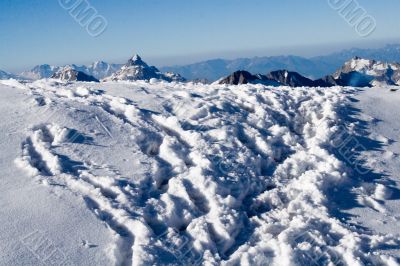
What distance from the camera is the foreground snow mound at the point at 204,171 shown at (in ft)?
31.6

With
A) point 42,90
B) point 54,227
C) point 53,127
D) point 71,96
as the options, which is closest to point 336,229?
point 54,227

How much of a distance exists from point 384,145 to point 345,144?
4.23 ft

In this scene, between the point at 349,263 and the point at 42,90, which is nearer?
the point at 349,263

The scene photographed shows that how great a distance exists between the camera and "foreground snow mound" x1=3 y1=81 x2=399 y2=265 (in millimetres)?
9641

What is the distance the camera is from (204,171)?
12.0 metres

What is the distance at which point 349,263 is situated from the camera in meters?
9.20

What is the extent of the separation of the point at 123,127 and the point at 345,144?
715 cm

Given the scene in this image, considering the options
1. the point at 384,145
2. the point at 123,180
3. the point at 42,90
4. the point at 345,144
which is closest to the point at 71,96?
the point at 42,90

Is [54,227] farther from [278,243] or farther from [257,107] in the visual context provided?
[257,107]

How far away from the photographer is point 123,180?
11.5 metres

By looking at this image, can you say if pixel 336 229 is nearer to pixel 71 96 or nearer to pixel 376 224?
pixel 376 224

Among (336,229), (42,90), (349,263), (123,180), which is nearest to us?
(349,263)

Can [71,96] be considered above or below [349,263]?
above

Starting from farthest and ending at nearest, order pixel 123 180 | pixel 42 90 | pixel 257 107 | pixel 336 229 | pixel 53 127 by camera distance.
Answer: pixel 42 90 → pixel 257 107 → pixel 53 127 → pixel 123 180 → pixel 336 229
